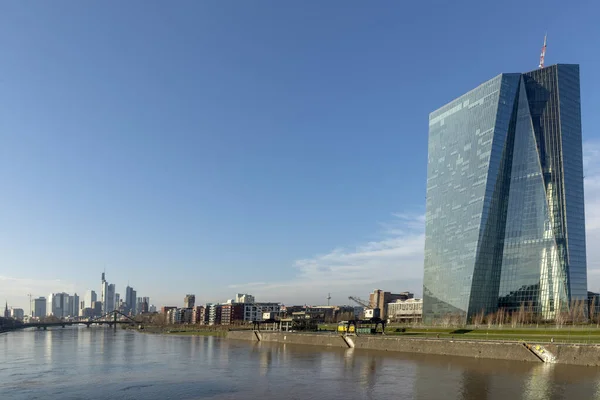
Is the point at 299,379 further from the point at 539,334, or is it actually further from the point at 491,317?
the point at 491,317

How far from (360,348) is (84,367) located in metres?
67.2

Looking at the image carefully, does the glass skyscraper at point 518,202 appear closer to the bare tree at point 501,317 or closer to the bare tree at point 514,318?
the bare tree at point 501,317

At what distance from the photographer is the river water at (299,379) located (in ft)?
187

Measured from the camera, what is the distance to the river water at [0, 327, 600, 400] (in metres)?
57.0

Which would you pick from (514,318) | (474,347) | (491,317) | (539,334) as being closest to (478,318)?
(491,317)

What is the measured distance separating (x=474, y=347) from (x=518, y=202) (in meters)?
87.7

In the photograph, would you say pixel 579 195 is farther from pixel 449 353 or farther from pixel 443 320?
pixel 449 353

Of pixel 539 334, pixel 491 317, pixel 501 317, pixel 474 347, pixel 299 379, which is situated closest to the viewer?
pixel 299 379

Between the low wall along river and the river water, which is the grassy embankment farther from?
the river water

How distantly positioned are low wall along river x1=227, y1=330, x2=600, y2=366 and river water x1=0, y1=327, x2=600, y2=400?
3.18 meters

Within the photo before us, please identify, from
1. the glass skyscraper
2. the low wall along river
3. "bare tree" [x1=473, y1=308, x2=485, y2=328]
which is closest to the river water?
the low wall along river

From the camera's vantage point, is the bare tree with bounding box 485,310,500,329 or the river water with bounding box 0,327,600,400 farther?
the bare tree with bounding box 485,310,500,329

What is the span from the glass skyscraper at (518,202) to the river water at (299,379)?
3203 inches

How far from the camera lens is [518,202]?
6447 inches
